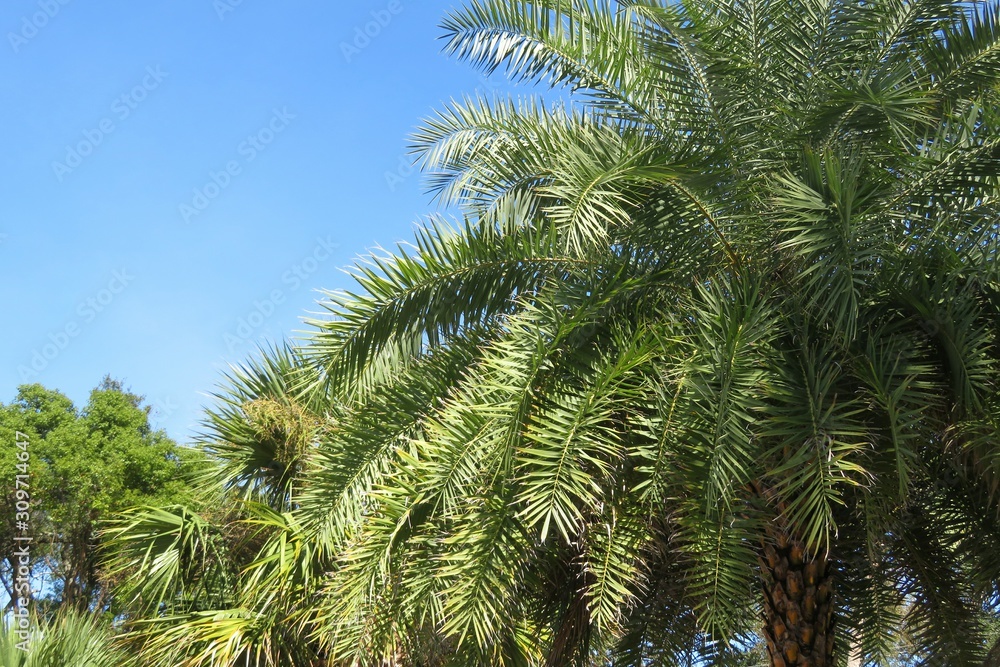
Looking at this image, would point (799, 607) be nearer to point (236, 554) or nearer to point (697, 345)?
point (697, 345)

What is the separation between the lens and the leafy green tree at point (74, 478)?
72.4 ft

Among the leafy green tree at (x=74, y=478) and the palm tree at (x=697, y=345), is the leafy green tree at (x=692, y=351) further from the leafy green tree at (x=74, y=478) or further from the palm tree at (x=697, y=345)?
the leafy green tree at (x=74, y=478)

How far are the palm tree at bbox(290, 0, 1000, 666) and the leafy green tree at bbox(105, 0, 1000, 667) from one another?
0.03 m

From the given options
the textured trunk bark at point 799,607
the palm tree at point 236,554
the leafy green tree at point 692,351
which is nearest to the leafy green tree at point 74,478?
the palm tree at point 236,554

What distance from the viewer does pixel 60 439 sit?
22.8 m

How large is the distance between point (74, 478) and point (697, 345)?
20002 millimetres

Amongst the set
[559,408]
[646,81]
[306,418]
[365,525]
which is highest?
[646,81]

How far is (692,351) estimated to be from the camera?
242 inches

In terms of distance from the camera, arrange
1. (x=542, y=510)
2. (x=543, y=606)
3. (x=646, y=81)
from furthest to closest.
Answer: (x=543, y=606), (x=646, y=81), (x=542, y=510)

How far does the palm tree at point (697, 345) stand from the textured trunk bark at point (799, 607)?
18 mm

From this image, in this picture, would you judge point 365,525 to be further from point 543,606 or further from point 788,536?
point 788,536

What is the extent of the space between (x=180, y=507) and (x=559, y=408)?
5224mm

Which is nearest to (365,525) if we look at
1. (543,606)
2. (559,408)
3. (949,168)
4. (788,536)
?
(559,408)

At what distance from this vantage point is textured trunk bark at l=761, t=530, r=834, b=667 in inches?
265
